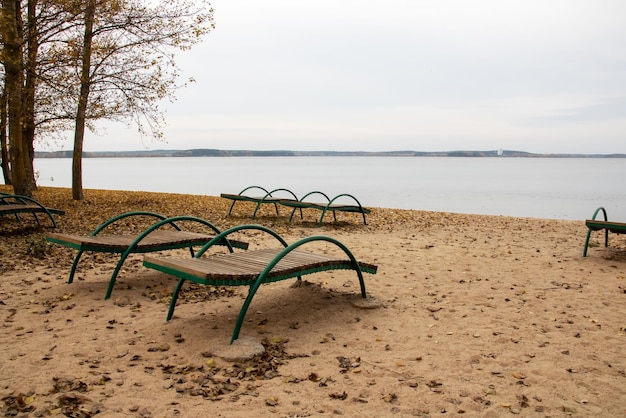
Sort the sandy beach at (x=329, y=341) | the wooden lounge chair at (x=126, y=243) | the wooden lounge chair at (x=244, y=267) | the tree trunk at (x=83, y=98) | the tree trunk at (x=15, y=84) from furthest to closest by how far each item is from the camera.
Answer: the tree trunk at (x=83, y=98) < the tree trunk at (x=15, y=84) < the wooden lounge chair at (x=126, y=243) < the wooden lounge chair at (x=244, y=267) < the sandy beach at (x=329, y=341)

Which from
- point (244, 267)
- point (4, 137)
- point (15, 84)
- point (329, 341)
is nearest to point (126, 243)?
point (244, 267)

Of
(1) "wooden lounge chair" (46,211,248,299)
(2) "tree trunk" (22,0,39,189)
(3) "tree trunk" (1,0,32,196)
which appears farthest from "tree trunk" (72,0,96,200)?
(1) "wooden lounge chair" (46,211,248,299)

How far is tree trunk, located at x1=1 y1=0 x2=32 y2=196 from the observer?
9.70 metres

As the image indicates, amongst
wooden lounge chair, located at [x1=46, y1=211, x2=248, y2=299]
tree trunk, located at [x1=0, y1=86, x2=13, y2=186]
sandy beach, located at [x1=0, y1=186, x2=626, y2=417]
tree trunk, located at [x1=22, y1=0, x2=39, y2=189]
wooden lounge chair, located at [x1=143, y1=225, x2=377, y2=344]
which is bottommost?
sandy beach, located at [x1=0, y1=186, x2=626, y2=417]

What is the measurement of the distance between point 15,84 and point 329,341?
938 centimetres

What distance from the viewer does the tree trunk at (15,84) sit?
31.8 feet

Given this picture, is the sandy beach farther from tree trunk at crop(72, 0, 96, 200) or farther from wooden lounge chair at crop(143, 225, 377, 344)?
tree trunk at crop(72, 0, 96, 200)

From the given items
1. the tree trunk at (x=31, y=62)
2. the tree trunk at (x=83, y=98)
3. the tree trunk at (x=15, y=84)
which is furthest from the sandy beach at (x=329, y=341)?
the tree trunk at (x=83, y=98)

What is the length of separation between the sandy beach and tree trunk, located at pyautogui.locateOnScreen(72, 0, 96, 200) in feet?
19.6

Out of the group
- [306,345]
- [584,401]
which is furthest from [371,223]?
[584,401]

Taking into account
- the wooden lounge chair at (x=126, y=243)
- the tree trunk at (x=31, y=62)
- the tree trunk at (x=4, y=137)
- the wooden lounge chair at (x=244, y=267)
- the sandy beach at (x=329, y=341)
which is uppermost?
the tree trunk at (x=31, y=62)

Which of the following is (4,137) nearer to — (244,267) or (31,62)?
(31,62)

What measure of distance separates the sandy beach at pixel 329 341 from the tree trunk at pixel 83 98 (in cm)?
598

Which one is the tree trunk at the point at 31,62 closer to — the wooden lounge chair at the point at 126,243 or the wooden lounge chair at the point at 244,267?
the wooden lounge chair at the point at 126,243
